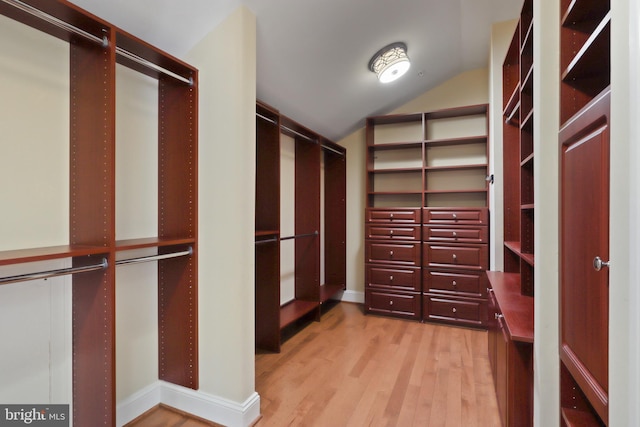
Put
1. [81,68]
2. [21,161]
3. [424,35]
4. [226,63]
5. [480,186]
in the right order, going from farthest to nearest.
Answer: [480,186] → [424,35] → [226,63] → [81,68] → [21,161]

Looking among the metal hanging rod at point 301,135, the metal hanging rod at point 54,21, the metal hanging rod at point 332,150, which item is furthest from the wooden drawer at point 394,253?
the metal hanging rod at point 54,21

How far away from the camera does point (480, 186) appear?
3578 mm

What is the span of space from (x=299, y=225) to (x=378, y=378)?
5.42 ft

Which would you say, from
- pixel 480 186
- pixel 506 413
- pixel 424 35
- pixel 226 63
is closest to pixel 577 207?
pixel 506 413

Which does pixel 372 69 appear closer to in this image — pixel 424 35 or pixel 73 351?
pixel 424 35

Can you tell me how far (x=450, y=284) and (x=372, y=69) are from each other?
7.14ft

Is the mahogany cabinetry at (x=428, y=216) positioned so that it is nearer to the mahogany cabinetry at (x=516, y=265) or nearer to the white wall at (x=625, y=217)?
the mahogany cabinetry at (x=516, y=265)

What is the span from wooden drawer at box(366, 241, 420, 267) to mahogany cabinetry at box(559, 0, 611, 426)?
2.22 metres

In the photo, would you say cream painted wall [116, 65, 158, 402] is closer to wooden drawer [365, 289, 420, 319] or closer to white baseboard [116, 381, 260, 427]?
white baseboard [116, 381, 260, 427]

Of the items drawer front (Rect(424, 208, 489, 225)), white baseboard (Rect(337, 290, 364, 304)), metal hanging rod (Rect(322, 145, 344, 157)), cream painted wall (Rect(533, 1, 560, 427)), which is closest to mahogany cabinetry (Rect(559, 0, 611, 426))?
cream painted wall (Rect(533, 1, 560, 427))

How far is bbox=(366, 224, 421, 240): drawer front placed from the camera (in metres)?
3.41

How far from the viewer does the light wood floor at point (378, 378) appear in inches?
73.2

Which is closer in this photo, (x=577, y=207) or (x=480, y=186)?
(x=577, y=207)

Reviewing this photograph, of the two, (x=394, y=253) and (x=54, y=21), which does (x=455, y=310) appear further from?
(x=54, y=21)
